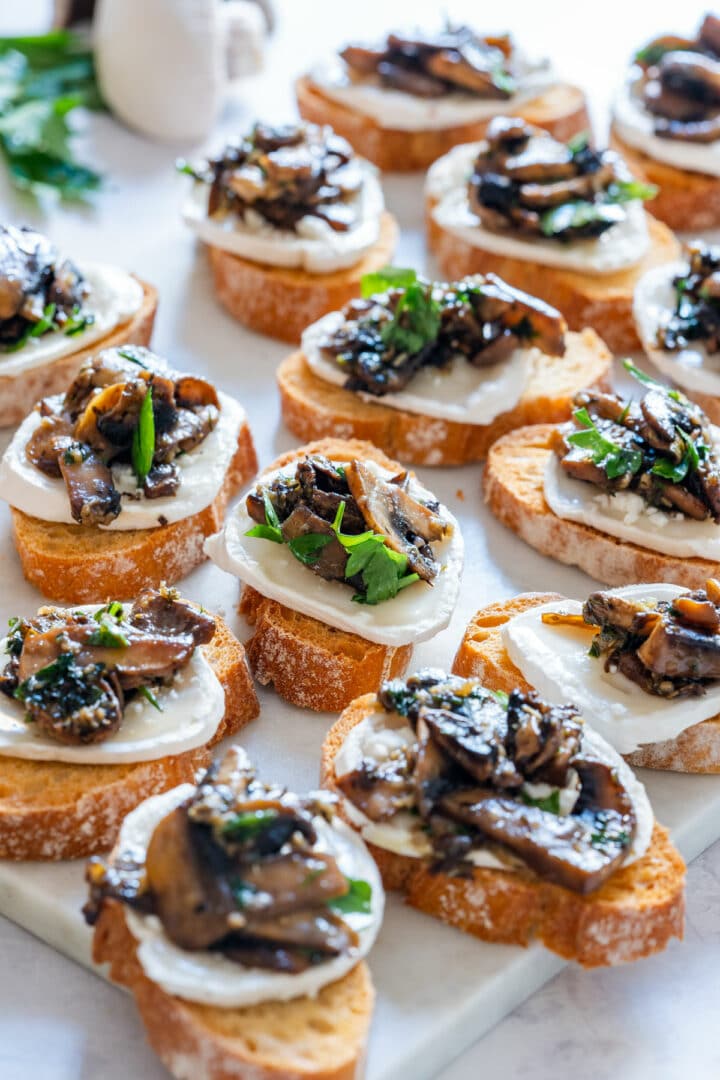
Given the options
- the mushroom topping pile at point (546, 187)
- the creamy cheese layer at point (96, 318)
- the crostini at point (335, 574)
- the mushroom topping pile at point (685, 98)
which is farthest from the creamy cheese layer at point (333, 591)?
the mushroom topping pile at point (685, 98)

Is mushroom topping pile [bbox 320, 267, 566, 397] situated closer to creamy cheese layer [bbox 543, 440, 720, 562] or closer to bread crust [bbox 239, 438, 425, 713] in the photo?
creamy cheese layer [bbox 543, 440, 720, 562]

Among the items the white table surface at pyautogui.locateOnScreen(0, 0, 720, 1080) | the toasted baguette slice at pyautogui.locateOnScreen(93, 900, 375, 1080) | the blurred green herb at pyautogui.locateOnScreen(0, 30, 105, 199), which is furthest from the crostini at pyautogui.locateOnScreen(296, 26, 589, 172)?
the toasted baguette slice at pyautogui.locateOnScreen(93, 900, 375, 1080)

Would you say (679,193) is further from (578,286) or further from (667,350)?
(667,350)

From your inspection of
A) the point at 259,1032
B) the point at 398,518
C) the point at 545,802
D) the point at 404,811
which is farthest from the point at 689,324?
the point at 259,1032

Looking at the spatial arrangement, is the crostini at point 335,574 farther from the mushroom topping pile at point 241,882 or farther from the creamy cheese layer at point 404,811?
the mushroom topping pile at point 241,882

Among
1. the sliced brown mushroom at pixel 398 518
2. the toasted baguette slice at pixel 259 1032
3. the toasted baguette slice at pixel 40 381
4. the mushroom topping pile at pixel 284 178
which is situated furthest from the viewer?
the mushroom topping pile at pixel 284 178

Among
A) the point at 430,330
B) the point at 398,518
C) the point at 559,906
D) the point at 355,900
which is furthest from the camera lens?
the point at 430,330
